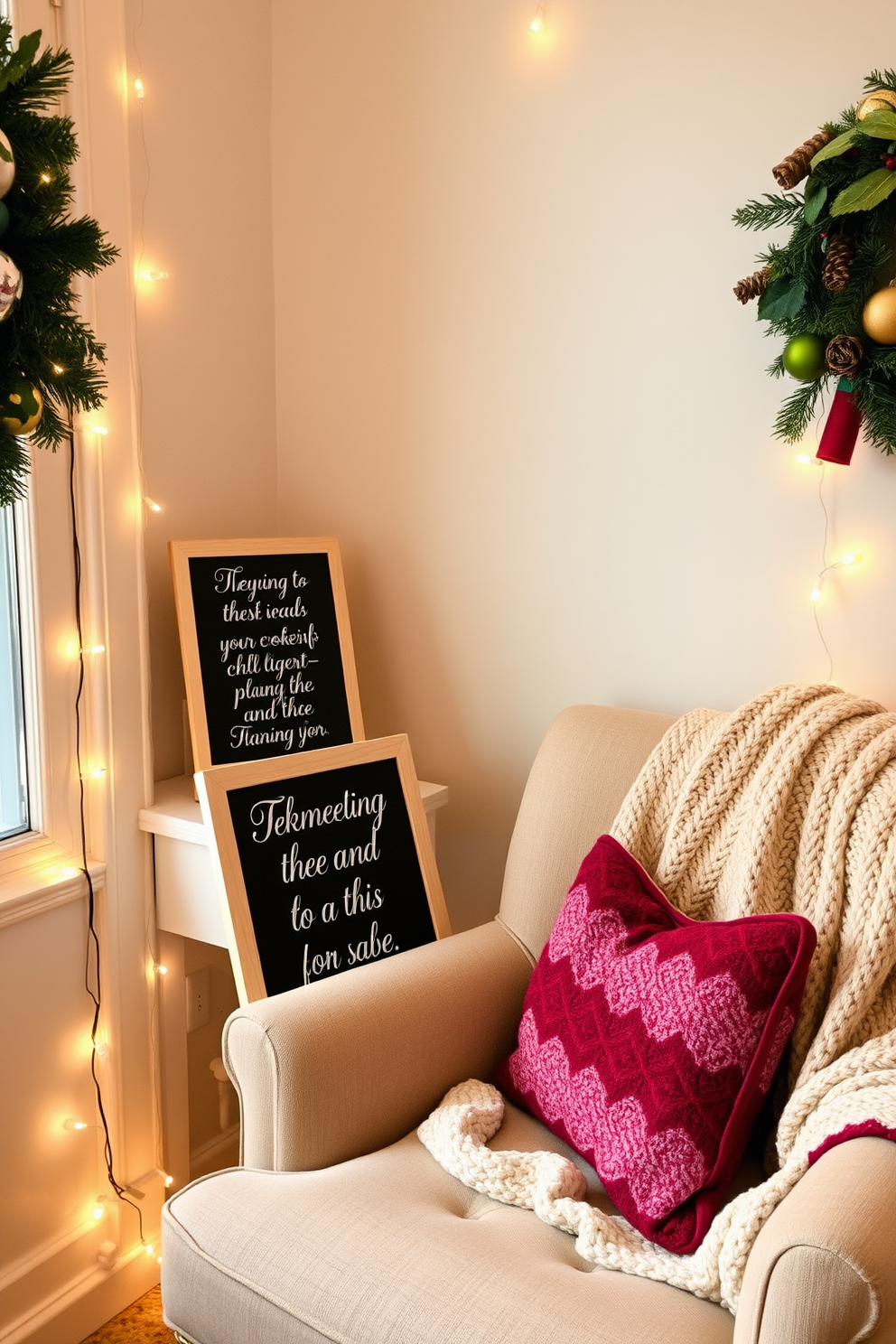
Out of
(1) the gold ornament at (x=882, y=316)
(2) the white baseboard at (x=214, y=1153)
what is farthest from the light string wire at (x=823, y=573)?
(2) the white baseboard at (x=214, y=1153)

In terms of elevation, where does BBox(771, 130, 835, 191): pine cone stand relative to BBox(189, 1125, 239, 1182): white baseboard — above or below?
above

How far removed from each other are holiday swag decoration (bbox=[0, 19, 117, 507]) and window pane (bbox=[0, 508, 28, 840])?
2.24 feet

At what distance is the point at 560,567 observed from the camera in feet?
6.63

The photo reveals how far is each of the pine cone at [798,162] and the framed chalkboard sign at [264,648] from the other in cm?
103

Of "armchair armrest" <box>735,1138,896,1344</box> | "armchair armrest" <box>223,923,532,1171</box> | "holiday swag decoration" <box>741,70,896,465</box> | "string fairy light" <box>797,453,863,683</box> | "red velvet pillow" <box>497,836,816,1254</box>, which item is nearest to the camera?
"armchair armrest" <box>735,1138,896,1344</box>

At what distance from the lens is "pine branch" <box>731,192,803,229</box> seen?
5.37ft

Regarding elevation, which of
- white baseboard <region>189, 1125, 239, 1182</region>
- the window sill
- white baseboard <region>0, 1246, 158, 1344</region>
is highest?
the window sill

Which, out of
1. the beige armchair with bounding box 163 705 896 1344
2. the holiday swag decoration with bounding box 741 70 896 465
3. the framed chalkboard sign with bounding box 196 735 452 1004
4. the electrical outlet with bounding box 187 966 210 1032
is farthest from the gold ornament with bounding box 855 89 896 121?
the electrical outlet with bounding box 187 966 210 1032

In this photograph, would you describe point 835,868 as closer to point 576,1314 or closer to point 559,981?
point 559,981

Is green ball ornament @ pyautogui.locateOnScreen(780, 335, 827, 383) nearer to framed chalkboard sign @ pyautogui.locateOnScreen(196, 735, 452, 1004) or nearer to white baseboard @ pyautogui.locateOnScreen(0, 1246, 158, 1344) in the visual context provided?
framed chalkboard sign @ pyautogui.locateOnScreen(196, 735, 452, 1004)

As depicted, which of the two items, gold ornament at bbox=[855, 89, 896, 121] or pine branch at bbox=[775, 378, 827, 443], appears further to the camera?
pine branch at bbox=[775, 378, 827, 443]

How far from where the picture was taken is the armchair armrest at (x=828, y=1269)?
965 mm

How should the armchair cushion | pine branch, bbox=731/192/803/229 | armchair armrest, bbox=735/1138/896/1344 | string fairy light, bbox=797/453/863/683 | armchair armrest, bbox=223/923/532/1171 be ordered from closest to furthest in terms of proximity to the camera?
1. armchair armrest, bbox=735/1138/896/1344
2. the armchair cushion
3. armchair armrest, bbox=223/923/532/1171
4. pine branch, bbox=731/192/803/229
5. string fairy light, bbox=797/453/863/683

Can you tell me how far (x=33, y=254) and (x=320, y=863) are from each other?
1014 mm
